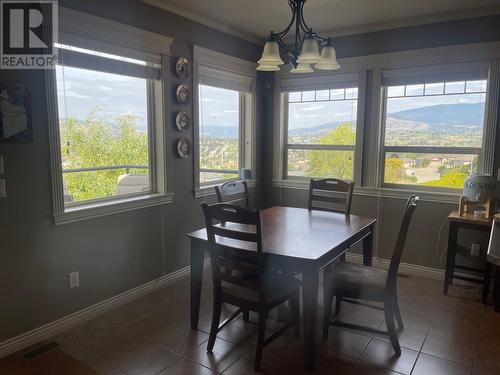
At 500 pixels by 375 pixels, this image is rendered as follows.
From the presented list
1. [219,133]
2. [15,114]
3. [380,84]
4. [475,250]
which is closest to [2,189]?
[15,114]

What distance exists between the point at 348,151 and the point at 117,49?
98.8 inches

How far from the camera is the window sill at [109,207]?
2.56 metres

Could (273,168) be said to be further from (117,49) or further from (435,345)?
(435,345)

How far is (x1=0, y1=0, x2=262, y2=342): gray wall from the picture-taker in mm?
2297

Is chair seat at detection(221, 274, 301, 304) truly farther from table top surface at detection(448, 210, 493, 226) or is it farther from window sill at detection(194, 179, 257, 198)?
table top surface at detection(448, 210, 493, 226)

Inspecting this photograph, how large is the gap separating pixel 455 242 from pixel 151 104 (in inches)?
113

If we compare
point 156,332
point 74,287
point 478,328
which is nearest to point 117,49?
point 74,287

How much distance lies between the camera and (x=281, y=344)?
2.43 m

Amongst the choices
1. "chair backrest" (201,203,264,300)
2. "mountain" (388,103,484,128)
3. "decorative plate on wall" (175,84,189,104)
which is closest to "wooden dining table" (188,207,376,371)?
"chair backrest" (201,203,264,300)

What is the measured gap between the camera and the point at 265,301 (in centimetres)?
212

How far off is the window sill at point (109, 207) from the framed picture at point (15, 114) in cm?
56

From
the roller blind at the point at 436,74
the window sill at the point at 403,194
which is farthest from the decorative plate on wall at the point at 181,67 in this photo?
the roller blind at the point at 436,74

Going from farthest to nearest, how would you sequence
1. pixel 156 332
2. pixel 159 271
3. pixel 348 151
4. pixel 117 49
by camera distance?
pixel 348 151 < pixel 159 271 < pixel 117 49 < pixel 156 332

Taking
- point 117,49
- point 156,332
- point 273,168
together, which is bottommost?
point 156,332
